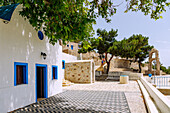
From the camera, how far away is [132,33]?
28.5 m

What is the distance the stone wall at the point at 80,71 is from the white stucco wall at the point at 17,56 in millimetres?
7895

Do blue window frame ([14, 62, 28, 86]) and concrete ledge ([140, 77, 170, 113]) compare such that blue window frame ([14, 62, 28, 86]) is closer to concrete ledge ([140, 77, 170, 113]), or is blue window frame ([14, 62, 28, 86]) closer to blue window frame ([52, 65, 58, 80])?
blue window frame ([52, 65, 58, 80])

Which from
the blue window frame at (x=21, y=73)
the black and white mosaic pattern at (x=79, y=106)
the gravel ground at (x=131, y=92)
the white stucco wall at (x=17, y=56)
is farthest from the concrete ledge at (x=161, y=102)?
the blue window frame at (x=21, y=73)

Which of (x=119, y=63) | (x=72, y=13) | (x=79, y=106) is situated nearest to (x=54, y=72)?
(x=79, y=106)

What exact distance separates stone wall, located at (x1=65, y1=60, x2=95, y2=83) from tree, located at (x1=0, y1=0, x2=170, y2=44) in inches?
327

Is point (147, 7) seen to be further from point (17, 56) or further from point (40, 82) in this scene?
point (40, 82)

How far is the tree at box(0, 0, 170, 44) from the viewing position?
17.5ft

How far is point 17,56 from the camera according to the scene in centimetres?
541

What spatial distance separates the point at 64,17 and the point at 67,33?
0.80 meters

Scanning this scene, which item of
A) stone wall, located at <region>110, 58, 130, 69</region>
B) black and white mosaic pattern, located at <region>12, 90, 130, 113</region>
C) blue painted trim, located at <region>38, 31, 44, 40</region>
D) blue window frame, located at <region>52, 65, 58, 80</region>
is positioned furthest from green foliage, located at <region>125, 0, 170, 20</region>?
stone wall, located at <region>110, 58, 130, 69</region>

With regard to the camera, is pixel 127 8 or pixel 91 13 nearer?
pixel 91 13

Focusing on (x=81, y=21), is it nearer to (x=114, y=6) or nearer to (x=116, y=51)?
(x=114, y=6)

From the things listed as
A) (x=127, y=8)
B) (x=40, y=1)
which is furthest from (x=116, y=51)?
(x=40, y=1)

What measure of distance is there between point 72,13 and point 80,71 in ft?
32.1
